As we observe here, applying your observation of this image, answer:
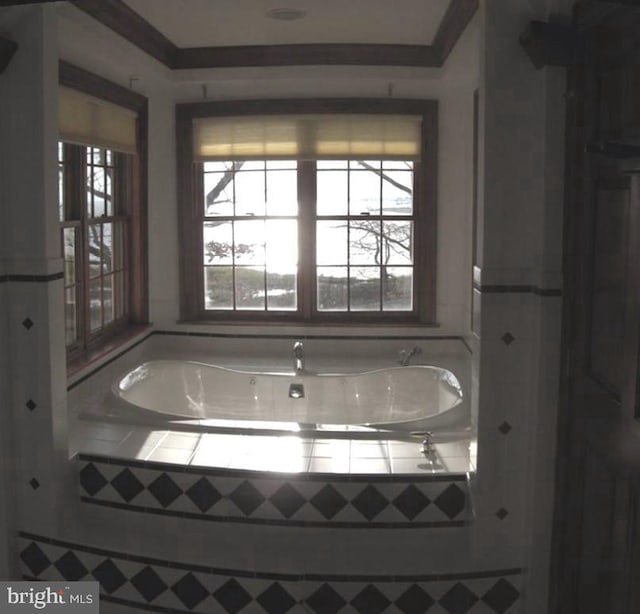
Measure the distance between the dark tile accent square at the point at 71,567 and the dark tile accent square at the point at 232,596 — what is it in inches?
22.8

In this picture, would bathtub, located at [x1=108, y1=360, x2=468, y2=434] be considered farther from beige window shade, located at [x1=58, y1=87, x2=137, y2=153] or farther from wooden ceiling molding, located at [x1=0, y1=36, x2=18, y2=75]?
wooden ceiling molding, located at [x1=0, y1=36, x2=18, y2=75]

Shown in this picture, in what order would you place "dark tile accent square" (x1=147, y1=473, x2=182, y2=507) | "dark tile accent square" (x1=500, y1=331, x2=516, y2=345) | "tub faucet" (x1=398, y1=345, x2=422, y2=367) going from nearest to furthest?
"dark tile accent square" (x1=500, y1=331, x2=516, y2=345) < "dark tile accent square" (x1=147, y1=473, x2=182, y2=507) < "tub faucet" (x1=398, y1=345, x2=422, y2=367)

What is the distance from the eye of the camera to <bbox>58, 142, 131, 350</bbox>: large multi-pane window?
4.05 meters

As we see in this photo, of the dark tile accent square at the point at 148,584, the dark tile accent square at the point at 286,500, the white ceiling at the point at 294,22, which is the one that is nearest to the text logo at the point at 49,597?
the dark tile accent square at the point at 148,584

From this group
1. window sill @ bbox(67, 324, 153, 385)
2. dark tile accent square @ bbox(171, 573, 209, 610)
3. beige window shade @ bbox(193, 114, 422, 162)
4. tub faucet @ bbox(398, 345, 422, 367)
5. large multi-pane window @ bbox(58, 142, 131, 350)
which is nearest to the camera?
dark tile accent square @ bbox(171, 573, 209, 610)

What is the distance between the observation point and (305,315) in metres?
5.14

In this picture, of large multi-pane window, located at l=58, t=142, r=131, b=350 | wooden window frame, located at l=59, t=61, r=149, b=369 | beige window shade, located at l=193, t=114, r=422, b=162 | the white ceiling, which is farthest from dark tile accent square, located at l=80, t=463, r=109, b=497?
beige window shade, located at l=193, t=114, r=422, b=162

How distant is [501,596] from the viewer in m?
2.91

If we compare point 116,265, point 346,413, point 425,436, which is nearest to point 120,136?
point 116,265

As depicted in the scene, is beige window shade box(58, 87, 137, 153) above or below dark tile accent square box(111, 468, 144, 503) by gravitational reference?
above

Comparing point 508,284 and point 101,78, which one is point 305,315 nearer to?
point 101,78

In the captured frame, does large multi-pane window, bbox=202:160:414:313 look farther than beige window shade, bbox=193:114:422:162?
Yes

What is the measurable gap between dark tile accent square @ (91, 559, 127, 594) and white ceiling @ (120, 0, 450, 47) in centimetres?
252

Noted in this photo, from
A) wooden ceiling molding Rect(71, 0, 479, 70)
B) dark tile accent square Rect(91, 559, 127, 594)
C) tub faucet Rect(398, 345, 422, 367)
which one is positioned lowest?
dark tile accent square Rect(91, 559, 127, 594)
